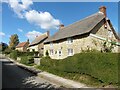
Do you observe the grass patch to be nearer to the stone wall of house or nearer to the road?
the road

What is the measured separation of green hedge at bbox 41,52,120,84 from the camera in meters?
13.3

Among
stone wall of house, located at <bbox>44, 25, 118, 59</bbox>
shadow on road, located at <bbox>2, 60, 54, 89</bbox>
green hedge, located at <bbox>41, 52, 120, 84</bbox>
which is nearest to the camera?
green hedge, located at <bbox>41, 52, 120, 84</bbox>

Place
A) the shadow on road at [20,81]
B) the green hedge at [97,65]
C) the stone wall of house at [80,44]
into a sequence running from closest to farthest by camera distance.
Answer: the green hedge at [97,65], the shadow on road at [20,81], the stone wall of house at [80,44]

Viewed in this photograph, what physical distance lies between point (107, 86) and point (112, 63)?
1.71 metres

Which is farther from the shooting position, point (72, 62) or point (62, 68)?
point (62, 68)

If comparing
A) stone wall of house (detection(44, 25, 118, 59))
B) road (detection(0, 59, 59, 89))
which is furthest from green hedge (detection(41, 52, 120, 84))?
stone wall of house (detection(44, 25, 118, 59))

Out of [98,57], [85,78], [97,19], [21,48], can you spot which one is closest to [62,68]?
[85,78]

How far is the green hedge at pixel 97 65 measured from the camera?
43.6ft

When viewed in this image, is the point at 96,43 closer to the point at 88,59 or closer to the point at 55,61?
the point at 55,61

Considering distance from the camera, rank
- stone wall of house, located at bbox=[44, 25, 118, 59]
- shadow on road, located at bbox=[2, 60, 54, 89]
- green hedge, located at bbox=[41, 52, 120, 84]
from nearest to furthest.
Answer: green hedge, located at bbox=[41, 52, 120, 84] < shadow on road, located at bbox=[2, 60, 54, 89] < stone wall of house, located at bbox=[44, 25, 118, 59]

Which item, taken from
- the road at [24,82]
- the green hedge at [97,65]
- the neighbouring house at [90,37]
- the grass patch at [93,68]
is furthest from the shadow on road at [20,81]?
the neighbouring house at [90,37]

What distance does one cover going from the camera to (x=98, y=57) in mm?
14688

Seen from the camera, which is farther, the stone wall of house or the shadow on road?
the stone wall of house

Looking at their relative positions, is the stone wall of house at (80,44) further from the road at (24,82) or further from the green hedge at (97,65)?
the road at (24,82)
